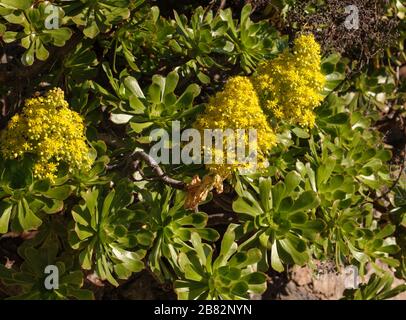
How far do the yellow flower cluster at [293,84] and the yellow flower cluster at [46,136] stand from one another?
67cm

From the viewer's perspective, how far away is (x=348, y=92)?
2973mm

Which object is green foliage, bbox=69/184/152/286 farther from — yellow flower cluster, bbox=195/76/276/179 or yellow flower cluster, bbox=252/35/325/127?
yellow flower cluster, bbox=252/35/325/127

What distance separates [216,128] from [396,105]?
1.69 metres

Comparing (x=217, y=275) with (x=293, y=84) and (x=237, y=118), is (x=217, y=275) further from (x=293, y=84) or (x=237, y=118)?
(x=293, y=84)

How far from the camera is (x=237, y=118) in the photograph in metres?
1.92

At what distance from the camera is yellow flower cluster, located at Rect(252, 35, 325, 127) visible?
2.06 m

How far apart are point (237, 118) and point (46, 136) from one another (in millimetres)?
619

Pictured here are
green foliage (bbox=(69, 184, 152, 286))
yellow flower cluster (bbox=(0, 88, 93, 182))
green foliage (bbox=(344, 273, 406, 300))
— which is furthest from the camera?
green foliage (bbox=(344, 273, 406, 300))

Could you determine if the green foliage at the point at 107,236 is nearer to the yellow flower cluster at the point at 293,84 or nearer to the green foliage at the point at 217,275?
the green foliage at the point at 217,275

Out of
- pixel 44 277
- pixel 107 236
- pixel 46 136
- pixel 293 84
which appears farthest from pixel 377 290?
pixel 46 136

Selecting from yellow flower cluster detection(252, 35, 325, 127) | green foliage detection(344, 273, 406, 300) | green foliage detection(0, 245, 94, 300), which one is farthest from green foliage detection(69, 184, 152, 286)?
green foliage detection(344, 273, 406, 300)

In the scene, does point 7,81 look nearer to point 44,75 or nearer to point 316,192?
point 44,75

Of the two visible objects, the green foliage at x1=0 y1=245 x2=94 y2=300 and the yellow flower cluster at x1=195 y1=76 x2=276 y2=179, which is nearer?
the yellow flower cluster at x1=195 y1=76 x2=276 y2=179

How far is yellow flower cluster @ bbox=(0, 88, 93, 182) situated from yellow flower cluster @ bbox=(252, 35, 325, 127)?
669 millimetres
